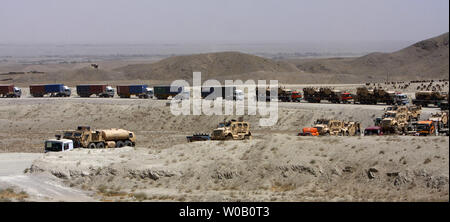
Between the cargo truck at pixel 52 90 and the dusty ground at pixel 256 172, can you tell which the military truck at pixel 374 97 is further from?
the cargo truck at pixel 52 90

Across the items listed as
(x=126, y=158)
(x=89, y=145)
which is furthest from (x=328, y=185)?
(x=89, y=145)

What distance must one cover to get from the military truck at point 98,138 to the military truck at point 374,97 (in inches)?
1517

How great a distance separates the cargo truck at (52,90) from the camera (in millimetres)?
107188

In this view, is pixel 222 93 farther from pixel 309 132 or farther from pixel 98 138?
pixel 309 132

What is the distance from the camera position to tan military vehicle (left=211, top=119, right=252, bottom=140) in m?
47.2

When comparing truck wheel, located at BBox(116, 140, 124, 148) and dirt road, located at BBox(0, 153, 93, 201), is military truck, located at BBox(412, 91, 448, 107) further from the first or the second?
dirt road, located at BBox(0, 153, 93, 201)

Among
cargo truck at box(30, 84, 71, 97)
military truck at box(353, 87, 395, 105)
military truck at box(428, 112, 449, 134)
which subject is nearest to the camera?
military truck at box(428, 112, 449, 134)

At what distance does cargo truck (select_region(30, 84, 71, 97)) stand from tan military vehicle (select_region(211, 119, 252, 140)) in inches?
2555

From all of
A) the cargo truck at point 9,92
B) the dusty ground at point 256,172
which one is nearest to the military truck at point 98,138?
the dusty ground at point 256,172

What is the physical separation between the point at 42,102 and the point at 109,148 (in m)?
49.3

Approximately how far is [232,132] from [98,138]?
11184 mm

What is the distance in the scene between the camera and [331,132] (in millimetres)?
48469

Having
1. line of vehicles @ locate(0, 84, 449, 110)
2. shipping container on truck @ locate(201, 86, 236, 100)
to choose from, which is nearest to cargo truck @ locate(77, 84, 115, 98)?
line of vehicles @ locate(0, 84, 449, 110)
